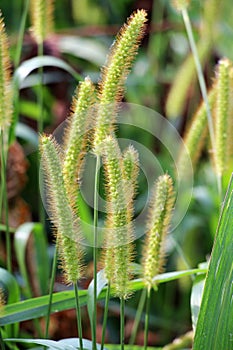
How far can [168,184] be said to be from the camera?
2.91 feet

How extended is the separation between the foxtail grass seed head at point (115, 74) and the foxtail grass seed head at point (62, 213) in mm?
60

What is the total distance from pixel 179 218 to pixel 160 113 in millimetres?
664

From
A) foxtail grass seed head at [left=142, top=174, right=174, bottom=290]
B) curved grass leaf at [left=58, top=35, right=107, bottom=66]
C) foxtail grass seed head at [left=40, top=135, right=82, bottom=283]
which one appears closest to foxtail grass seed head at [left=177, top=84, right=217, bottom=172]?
foxtail grass seed head at [left=142, top=174, right=174, bottom=290]

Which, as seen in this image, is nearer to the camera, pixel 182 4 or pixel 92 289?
pixel 92 289

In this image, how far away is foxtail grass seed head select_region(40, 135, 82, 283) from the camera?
78 centimetres

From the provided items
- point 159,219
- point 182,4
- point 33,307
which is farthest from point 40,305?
point 182,4

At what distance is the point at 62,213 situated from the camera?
80 centimetres

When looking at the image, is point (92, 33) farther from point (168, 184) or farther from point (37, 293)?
point (168, 184)

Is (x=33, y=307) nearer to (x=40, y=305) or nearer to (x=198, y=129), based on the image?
(x=40, y=305)

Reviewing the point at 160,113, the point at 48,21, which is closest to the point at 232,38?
the point at 160,113

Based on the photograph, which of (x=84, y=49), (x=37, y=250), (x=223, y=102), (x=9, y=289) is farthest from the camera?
(x=84, y=49)

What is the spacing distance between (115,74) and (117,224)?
0.17 meters

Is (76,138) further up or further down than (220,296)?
further up

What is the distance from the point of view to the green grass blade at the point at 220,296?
33.9 inches
